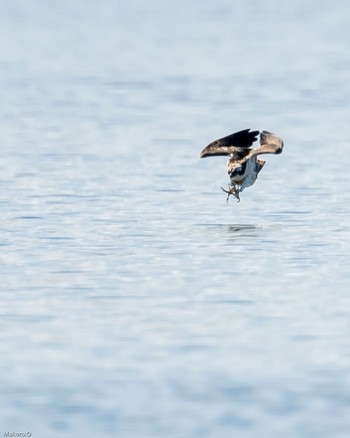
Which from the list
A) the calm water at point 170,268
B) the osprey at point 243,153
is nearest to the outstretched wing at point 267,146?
the osprey at point 243,153

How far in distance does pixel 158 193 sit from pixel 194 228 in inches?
134

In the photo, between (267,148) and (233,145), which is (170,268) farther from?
(233,145)

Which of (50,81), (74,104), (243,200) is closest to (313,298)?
(243,200)

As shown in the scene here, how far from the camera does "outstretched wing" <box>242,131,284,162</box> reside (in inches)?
857

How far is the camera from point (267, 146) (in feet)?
72.5

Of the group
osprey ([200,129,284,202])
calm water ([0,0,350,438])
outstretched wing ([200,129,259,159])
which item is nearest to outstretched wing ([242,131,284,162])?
osprey ([200,129,284,202])

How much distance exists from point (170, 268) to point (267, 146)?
3.10 metres

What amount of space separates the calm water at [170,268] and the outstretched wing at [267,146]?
108cm

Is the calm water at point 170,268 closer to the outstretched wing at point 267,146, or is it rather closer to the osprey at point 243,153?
the osprey at point 243,153

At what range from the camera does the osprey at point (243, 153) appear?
21656 mm

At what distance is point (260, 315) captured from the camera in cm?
1719

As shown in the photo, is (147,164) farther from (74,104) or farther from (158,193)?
(74,104)

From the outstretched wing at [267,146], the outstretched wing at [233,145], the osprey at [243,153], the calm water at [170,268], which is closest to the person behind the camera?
the calm water at [170,268]

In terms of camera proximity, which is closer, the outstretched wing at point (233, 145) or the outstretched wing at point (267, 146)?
the outstretched wing at point (267, 146)
